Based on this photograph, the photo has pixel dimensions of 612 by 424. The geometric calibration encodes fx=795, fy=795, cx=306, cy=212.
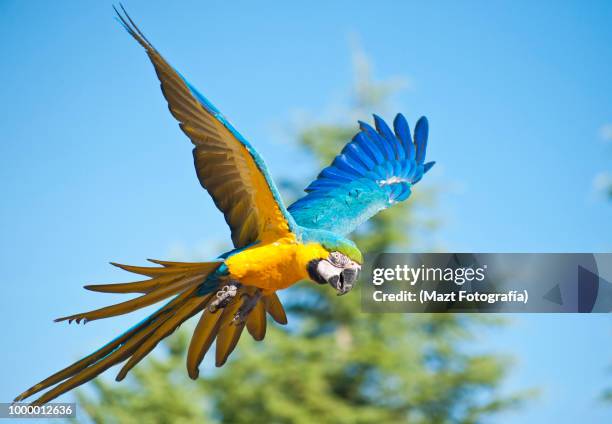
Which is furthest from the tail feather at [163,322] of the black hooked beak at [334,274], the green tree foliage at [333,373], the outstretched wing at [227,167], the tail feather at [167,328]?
the green tree foliage at [333,373]

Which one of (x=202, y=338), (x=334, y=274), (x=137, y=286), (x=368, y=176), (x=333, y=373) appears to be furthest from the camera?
(x=333, y=373)

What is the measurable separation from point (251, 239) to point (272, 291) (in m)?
0.22

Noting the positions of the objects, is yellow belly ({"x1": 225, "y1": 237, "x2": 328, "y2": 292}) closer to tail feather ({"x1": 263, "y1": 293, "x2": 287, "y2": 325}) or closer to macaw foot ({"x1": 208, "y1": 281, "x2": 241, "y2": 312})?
macaw foot ({"x1": 208, "y1": 281, "x2": 241, "y2": 312})

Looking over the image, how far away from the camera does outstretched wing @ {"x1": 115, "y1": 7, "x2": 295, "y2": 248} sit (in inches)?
112

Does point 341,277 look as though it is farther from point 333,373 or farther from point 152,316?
point 333,373

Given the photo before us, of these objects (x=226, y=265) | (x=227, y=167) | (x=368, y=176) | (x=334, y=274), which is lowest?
(x=334, y=274)

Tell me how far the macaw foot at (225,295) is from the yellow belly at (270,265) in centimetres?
5

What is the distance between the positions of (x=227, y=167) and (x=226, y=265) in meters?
0.38

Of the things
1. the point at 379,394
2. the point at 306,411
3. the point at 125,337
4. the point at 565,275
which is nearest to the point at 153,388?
the point at 306,411

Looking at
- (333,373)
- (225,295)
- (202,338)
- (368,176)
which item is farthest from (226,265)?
(333,373)

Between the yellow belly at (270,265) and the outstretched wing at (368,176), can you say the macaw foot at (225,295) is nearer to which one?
the yellow belly at (270,265)

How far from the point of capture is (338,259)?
9.31ft

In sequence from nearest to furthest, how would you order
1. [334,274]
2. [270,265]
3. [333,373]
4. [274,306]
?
[334,274] → [270,265] → [274,306] → [333,373]

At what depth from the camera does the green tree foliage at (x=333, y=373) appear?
9180 millimetres
